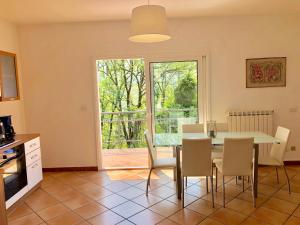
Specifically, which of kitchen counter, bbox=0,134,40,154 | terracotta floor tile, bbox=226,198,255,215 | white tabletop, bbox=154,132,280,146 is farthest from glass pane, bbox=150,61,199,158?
kitchen counter, bbox=0,134,40,154

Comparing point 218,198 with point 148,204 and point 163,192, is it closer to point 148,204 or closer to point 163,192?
point 163,192

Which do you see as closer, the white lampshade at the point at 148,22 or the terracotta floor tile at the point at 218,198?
the white lampshade at the point at 148,22

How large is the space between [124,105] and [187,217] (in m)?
2.78

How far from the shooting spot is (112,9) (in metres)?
3.59

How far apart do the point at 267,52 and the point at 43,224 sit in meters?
4.00

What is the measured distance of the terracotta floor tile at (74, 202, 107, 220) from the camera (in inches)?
115

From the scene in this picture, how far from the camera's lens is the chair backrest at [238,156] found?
2863 mm

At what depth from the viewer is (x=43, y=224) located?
2768 mm

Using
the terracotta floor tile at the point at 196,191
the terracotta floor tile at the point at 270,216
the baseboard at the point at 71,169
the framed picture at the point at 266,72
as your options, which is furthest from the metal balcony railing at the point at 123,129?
the terracotta floor tile at the point at 270,216

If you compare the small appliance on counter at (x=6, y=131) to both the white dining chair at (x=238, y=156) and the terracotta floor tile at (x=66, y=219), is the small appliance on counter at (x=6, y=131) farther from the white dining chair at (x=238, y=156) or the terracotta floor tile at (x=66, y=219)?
the white dining chair at (x=238, y=156)

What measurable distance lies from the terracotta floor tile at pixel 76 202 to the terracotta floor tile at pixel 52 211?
69 mm

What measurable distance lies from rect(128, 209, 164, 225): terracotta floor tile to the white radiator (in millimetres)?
2041

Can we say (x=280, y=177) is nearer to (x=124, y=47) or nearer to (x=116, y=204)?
(x=116, y=204)

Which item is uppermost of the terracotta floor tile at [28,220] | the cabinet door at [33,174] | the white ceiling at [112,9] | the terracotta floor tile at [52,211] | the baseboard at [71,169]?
the white ceiling at [112,9]
